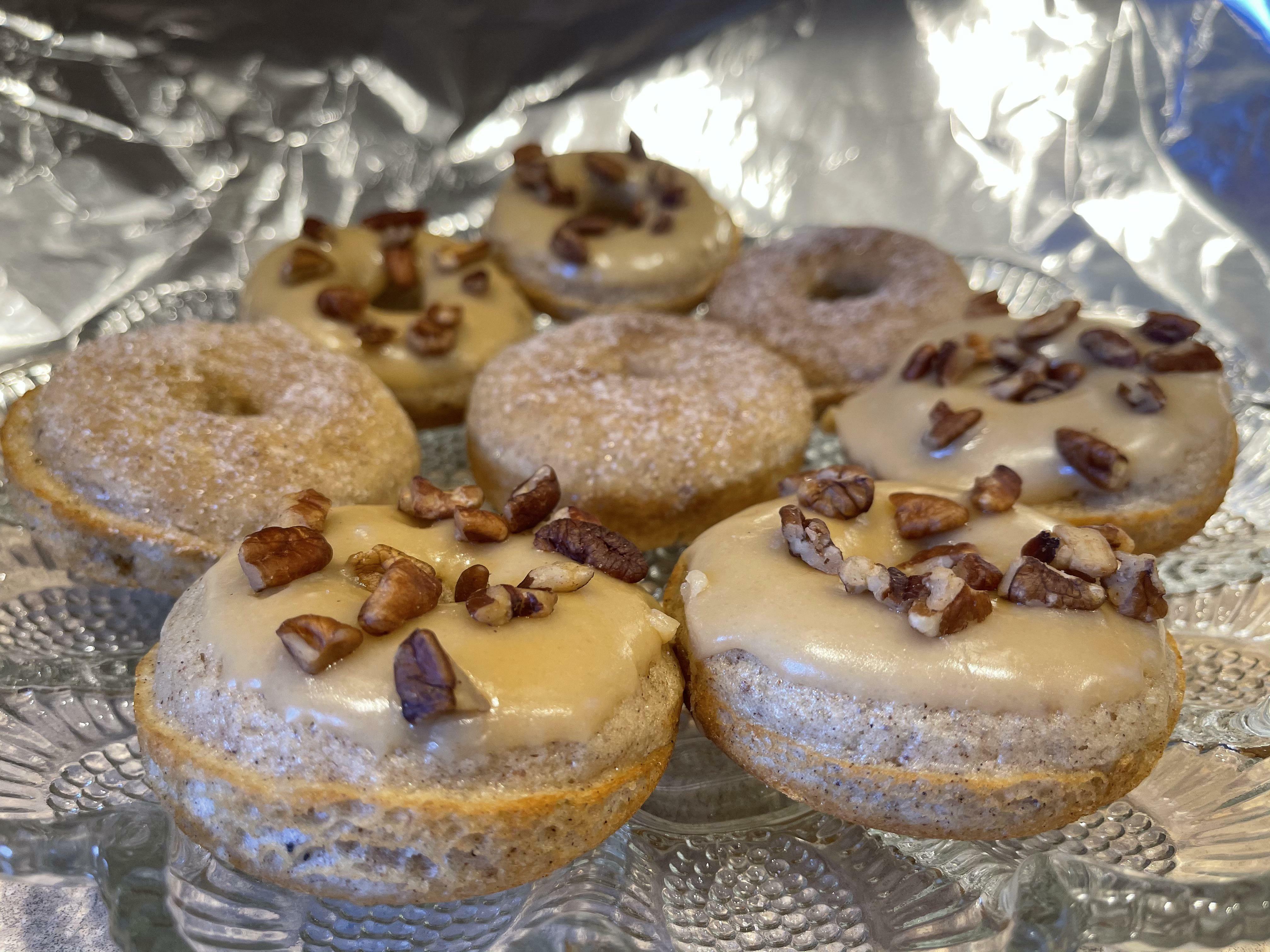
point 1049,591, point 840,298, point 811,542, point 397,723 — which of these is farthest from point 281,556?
point 840,298

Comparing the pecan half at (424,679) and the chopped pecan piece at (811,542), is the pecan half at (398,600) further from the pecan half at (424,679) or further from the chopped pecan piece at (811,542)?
the chopped pecan piece at (811,542)

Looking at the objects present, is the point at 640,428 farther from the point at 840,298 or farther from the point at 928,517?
the point at 840,298

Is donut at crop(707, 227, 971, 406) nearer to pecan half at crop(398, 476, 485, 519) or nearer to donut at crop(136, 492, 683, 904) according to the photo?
pecan half at crop(398, 476, 485, 519)

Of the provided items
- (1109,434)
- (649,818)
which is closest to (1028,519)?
(1109,434)

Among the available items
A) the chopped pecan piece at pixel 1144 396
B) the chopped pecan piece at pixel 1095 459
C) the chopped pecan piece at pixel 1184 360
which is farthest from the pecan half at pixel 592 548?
the chopped pecan piece at pixel 1184 360

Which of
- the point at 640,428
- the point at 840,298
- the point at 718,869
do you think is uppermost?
the point at 640,428

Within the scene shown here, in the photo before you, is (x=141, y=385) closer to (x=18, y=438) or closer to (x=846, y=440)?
(x=18, y=438)

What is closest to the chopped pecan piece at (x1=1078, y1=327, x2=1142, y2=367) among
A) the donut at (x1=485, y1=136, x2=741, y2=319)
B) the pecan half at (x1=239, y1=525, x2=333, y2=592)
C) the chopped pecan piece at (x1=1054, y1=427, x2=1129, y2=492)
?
the chopped pecan piece at (x1=1054, y1=427, x2=1129, y2=492)
